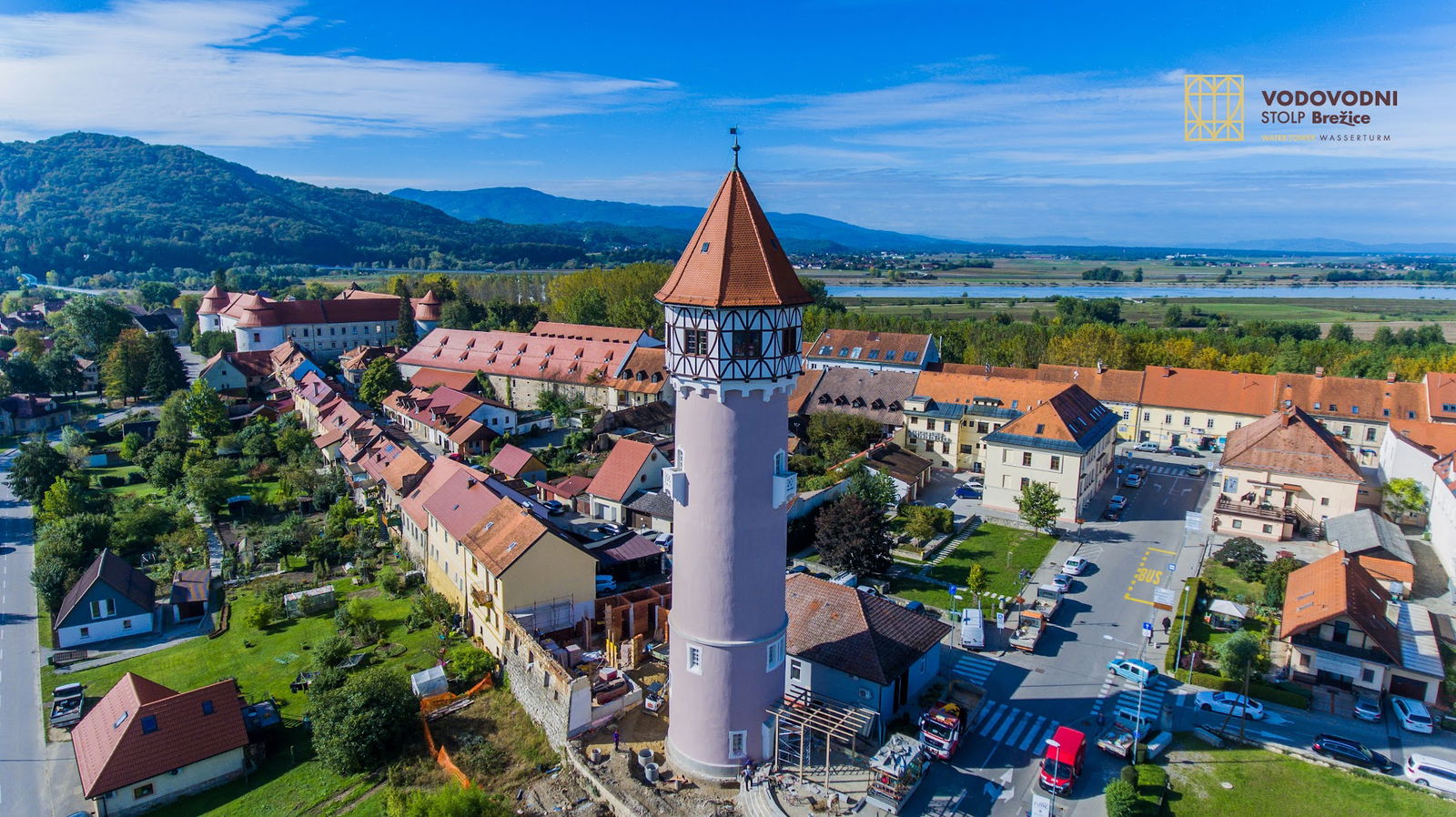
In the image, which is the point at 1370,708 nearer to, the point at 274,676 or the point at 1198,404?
the point at 274,676

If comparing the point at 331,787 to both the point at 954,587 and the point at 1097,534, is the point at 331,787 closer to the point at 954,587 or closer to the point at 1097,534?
the point at 954,587

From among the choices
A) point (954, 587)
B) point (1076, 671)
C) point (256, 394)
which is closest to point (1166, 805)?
point (1076, 671)

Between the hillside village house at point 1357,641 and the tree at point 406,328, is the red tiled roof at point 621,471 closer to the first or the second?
the hillside village house at point 1357,641

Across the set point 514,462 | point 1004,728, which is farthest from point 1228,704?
point 514,462

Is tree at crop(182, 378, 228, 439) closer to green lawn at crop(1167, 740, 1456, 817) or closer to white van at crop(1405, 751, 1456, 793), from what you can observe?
green lawn at crop(1167, 740, 1456, 817)

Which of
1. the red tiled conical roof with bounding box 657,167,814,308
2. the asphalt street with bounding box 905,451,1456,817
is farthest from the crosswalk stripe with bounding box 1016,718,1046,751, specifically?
the red tiled conical roof with bounding box 657,167,814,308

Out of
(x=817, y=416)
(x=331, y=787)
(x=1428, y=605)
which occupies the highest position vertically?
(x=817, y=416)

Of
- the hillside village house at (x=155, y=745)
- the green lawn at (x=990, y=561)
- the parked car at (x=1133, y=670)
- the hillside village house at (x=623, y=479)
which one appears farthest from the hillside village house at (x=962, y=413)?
the hillside village house at (x=155, y=745)
